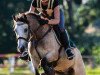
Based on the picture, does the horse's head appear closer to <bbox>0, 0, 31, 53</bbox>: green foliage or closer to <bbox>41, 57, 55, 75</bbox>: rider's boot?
<bbox>41, 57, 55, 75</bbox>: rider's boot

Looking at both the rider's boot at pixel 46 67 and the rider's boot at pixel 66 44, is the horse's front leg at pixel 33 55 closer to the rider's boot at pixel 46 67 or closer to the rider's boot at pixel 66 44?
the rider's boot at pixel 46 67

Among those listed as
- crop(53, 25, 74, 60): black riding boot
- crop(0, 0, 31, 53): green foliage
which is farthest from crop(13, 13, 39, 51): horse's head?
crop(0, 0, 31, 53): green foliage

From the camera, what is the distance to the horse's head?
965cm

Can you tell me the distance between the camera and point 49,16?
1099 centimetres

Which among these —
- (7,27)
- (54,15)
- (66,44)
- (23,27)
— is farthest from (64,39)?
(7,27)

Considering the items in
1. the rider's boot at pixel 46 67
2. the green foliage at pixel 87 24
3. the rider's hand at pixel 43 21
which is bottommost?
the green foliage at pixel 87 24

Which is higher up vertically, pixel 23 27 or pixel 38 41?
pixel 23 27

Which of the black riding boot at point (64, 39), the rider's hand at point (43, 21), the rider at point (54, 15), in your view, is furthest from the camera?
the black riding boot at point (64, 39)

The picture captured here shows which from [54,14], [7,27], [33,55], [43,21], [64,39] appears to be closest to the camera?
[33,55]

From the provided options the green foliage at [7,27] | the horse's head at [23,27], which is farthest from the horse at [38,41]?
the green foliage at [7,27]

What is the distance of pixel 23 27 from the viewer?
389 inches

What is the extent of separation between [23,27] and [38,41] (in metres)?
0.79

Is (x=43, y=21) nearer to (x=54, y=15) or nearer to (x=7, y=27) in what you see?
(x=54, y=15)

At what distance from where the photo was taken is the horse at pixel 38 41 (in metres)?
9.90
